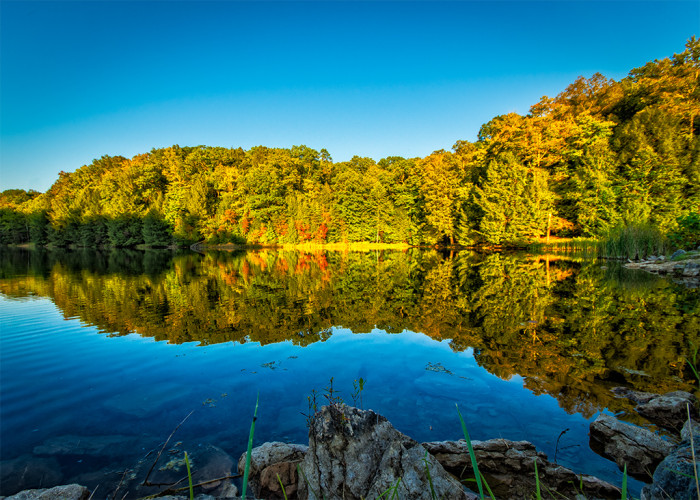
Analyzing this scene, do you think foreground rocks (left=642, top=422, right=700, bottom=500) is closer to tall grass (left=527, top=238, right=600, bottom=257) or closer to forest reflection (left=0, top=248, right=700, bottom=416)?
forest reflection (left=0, top=248, right=700, bottom=416)

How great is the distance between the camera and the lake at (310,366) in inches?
156

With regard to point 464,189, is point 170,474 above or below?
below

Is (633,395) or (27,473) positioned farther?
(633,395)

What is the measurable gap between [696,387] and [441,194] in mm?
36947

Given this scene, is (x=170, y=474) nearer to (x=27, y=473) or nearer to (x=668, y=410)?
(x=27, y=473)

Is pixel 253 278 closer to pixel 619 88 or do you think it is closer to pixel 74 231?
pixel 619 88

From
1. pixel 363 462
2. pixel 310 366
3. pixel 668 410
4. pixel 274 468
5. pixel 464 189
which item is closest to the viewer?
pixel 363 462

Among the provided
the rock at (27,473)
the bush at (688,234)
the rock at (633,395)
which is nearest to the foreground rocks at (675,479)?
the rock at (633,395)

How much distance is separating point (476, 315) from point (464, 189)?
31.1 meters

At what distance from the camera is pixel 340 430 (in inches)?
104

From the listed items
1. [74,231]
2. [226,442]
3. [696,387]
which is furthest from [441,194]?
[74,231]

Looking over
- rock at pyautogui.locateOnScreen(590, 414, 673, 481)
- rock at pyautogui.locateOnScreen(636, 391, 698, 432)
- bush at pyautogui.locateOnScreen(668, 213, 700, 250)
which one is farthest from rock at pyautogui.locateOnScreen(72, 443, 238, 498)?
bush at pyautogui.locateOnScreen(668, 213, 700, 250)

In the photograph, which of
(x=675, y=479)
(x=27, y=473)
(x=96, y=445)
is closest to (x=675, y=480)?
(x=675, y=479)

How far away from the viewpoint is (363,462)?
8.38 feet
